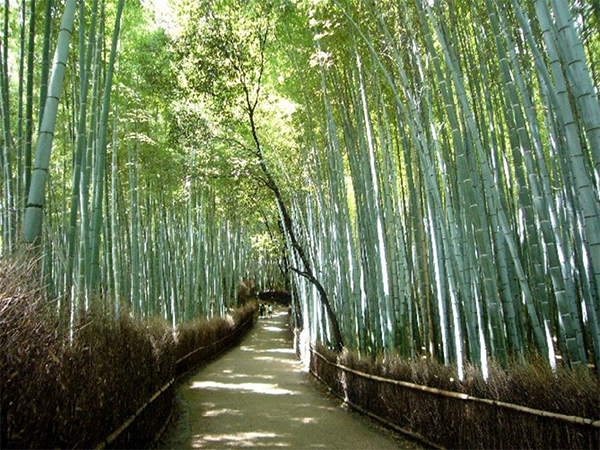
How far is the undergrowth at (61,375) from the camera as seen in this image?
5.32 ft

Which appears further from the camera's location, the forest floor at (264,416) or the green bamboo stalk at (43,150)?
the forest floor at (264,416)

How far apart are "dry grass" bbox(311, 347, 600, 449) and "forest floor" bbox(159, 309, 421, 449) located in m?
0.26

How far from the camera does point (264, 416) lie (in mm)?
4797

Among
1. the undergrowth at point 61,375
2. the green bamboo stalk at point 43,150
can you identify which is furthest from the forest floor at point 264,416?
the green bamboo stalk at point 43,150

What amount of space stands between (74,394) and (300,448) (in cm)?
215

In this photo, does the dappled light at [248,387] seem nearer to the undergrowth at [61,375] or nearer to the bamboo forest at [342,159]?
the bamboo forest at [342,159]

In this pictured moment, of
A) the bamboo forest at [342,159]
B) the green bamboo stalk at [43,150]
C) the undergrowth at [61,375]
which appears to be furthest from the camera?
the bamboo forest at [342,159]

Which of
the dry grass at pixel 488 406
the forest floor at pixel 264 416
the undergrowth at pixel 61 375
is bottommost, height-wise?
the forest floor at pixel 264 416

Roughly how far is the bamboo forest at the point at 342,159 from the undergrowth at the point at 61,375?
37 millimetres

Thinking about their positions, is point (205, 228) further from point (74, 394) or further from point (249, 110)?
point (74, 394)

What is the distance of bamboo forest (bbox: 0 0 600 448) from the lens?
116 inches

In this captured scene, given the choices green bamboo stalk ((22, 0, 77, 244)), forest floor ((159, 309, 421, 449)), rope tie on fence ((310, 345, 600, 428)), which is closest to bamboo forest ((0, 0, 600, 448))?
green bamboo stalk ((22, 0, 77, 244))

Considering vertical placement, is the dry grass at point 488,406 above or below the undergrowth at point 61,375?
below

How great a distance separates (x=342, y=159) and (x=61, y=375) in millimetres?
5615
